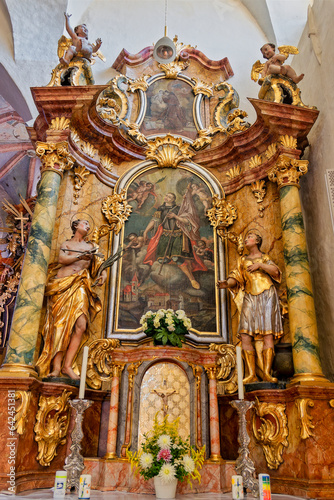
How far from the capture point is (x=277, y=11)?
32.4ft

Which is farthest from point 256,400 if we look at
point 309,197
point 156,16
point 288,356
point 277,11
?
point 156,16

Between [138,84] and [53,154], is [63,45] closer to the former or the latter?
[138,84]

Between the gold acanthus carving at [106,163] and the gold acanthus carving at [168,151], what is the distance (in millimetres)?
704

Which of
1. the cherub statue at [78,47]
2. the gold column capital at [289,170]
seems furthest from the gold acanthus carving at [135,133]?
the gold column capital at [289,170]

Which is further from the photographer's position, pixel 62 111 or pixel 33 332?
pixel 62 111

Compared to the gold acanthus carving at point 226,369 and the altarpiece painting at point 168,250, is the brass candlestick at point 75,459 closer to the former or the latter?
the altarpiece painting at point 168,250

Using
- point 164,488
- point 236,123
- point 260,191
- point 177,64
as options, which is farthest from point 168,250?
point 177,64

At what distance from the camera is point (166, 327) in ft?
19.9

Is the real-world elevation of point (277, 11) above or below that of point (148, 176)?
above

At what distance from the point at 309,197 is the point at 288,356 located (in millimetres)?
2778

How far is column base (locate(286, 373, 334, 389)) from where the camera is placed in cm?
555

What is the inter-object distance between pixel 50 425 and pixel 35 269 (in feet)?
6.58

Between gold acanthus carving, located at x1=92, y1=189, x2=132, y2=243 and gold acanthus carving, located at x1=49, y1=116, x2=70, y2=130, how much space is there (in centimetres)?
141

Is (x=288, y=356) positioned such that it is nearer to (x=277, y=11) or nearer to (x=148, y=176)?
(x=148, y=176)
